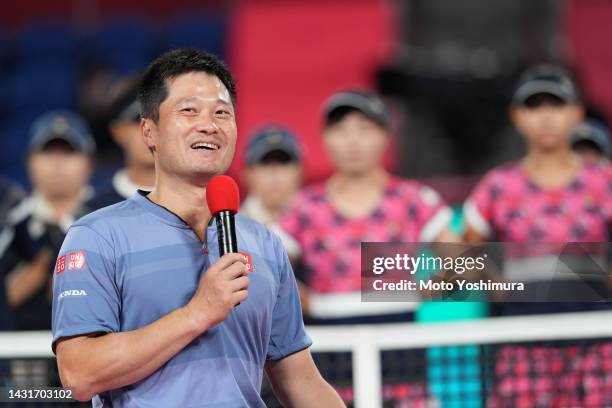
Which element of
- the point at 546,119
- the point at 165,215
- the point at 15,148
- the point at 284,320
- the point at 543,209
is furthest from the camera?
the point at 15,148

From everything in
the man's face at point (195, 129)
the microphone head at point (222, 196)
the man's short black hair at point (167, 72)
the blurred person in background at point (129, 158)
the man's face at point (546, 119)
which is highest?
the man's face at point (546, 119)

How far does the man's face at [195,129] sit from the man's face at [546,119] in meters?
2.89

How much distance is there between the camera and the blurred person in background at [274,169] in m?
5.95

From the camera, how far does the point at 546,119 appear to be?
5.11m

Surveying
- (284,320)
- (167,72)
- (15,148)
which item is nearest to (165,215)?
(167,72)

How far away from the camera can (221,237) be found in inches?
89.4

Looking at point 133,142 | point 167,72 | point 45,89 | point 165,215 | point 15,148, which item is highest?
point 45,89

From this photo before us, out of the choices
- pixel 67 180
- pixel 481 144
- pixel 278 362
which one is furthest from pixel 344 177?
pixel 481 144

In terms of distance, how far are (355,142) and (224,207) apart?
9.52 ft

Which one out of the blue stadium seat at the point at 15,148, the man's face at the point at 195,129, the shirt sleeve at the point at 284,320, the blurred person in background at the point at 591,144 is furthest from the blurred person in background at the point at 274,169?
the blue stadium seat at the point at 15,148

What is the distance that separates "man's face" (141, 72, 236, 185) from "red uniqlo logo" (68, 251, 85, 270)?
1.02 feet

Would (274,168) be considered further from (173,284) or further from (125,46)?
(125,46)

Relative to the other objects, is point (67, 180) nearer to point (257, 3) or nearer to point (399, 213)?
point (399, 213)

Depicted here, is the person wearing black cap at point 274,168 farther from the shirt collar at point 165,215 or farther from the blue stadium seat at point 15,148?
the blue stadium seat at point 15,148
